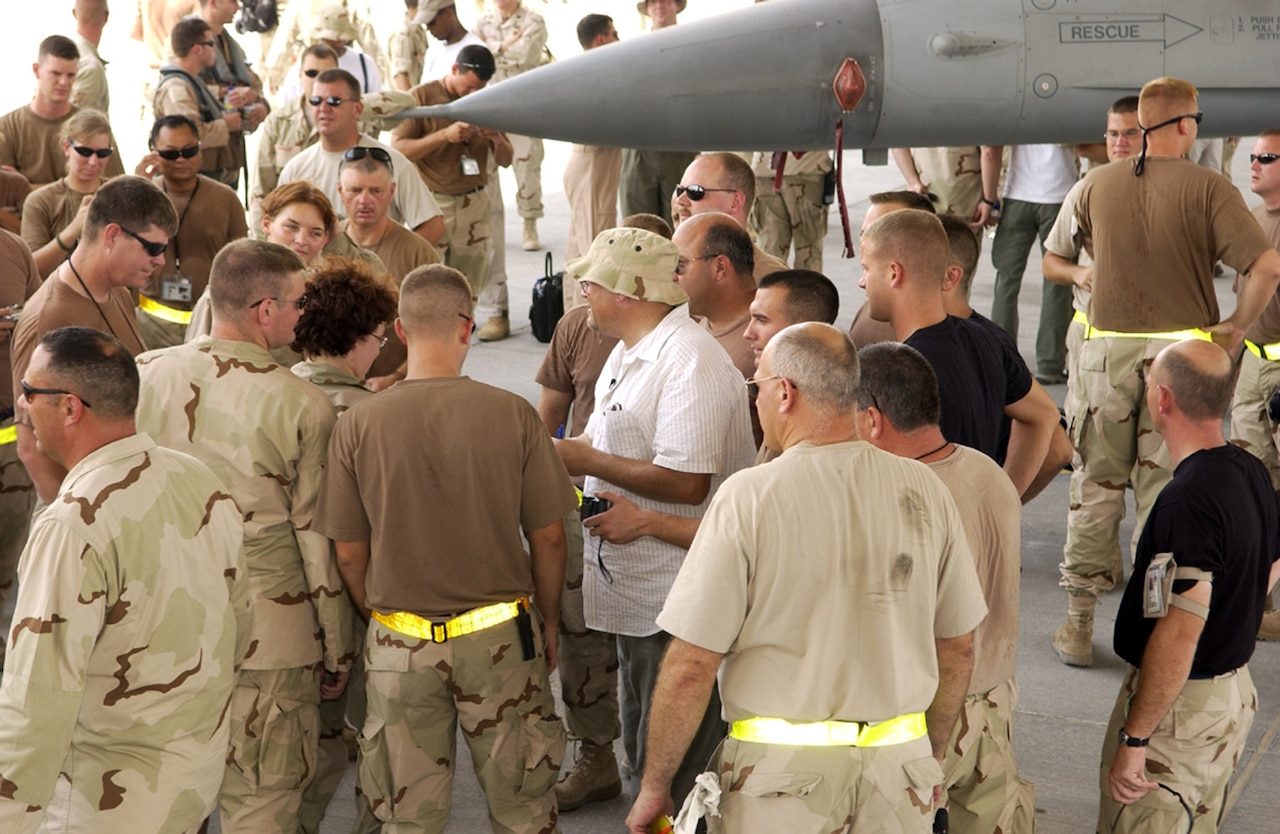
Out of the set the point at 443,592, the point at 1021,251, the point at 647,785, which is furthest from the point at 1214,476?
the point at 1021,251

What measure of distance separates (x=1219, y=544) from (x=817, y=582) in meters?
1.18

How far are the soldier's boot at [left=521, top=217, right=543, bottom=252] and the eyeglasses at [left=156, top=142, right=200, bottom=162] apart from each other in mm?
6199

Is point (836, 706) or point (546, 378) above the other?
point (546, 378)

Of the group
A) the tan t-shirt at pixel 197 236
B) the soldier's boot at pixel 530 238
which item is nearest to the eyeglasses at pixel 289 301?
the tan t-shirt at pixel 197 236

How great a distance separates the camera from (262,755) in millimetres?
3523

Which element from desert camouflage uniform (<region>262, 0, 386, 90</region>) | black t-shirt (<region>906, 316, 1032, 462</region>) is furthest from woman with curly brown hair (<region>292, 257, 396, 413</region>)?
desert camouflage uniform (<region>262, 0, 386, 90</region>)

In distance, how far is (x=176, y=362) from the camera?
3434 millimetres

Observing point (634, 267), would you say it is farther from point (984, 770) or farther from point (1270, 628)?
point (1270, 628)

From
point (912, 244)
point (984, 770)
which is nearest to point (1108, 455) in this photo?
point (912, 244)

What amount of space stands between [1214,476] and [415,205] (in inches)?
169

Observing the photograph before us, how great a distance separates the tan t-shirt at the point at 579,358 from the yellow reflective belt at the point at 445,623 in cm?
117

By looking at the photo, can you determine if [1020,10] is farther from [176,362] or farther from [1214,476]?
[176,362]

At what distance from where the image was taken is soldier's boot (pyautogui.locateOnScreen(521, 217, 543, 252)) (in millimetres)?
11977

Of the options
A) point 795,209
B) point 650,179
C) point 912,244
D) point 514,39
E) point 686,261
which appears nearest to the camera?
point 912,244
